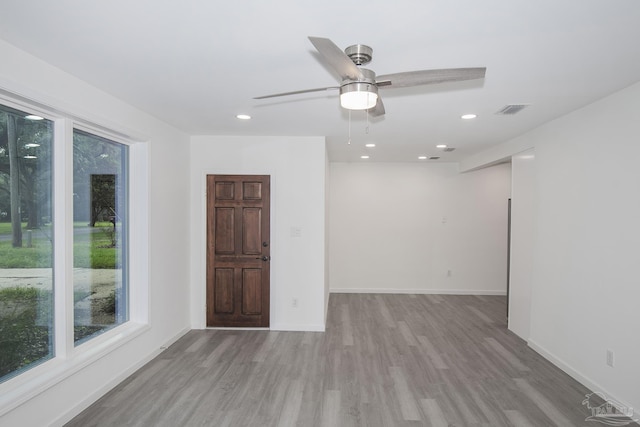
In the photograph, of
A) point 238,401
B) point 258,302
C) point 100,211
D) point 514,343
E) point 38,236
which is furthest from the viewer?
point 258,302

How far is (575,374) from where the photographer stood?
3.29m

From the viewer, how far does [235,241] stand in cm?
467

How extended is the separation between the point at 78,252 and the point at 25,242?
0.52m

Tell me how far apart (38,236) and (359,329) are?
12.1 feet

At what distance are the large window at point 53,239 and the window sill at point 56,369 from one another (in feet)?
0.07

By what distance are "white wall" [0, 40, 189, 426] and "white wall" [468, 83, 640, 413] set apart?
167 inches

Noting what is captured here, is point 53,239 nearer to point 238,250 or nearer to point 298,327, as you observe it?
point 238,250

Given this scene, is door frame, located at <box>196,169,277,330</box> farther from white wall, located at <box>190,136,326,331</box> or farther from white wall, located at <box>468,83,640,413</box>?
white wall, located at <box>468,83,640,413</box>

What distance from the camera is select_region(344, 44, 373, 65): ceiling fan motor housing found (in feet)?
6.28

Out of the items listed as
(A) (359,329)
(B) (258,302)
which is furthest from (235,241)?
(A) (359,329)

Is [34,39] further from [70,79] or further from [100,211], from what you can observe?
[100,211]

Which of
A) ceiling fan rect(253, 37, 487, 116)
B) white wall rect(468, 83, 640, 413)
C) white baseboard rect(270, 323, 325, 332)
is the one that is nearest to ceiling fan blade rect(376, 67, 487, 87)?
ceiling fan rect(253, 37, 487, 116)

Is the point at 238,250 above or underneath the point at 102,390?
above

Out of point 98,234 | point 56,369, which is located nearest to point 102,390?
point 56,369
